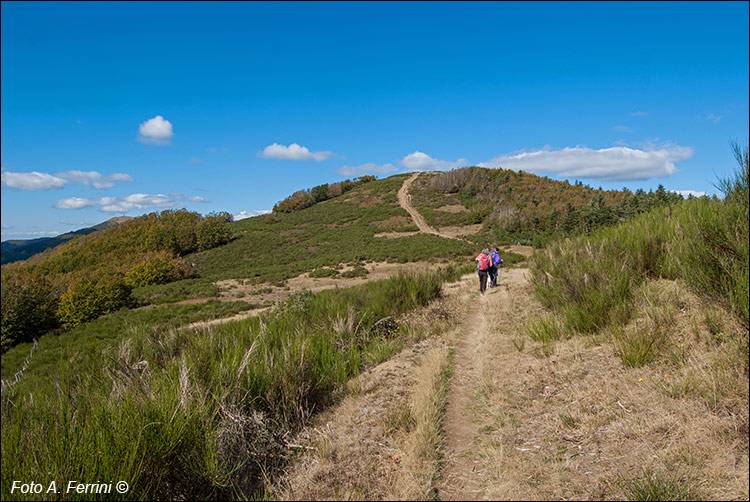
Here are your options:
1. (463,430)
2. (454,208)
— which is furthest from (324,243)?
(463,430)

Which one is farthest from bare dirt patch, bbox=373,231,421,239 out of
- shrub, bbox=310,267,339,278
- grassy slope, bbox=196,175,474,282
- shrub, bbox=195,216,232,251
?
shrub, bbox=195,216,232,251

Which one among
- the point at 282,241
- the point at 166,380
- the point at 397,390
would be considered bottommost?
the point at 397,390

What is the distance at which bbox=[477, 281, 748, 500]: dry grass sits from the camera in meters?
2.43

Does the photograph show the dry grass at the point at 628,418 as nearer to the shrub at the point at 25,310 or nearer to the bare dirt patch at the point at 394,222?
the shrub at the point at 25,310

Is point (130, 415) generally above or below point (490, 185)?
below

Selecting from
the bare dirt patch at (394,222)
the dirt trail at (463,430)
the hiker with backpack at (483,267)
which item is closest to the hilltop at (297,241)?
the bare dirt patch at (394,222)

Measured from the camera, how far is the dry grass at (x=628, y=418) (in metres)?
2.43

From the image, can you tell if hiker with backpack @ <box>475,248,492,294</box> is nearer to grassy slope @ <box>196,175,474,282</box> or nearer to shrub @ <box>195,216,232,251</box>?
grassy slope @ <box>196,175,474,282</box>

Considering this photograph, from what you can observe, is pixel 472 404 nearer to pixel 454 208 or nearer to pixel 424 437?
pixel 424 437

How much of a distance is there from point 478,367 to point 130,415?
442 centimetres

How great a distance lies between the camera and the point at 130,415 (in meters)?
2.55

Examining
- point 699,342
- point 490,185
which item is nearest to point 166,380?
point 699,342

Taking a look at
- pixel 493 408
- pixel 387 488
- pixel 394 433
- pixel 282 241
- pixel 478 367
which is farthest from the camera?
pixel 282 241

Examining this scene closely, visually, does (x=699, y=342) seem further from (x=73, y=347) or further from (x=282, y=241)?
(x=282, y=241)
